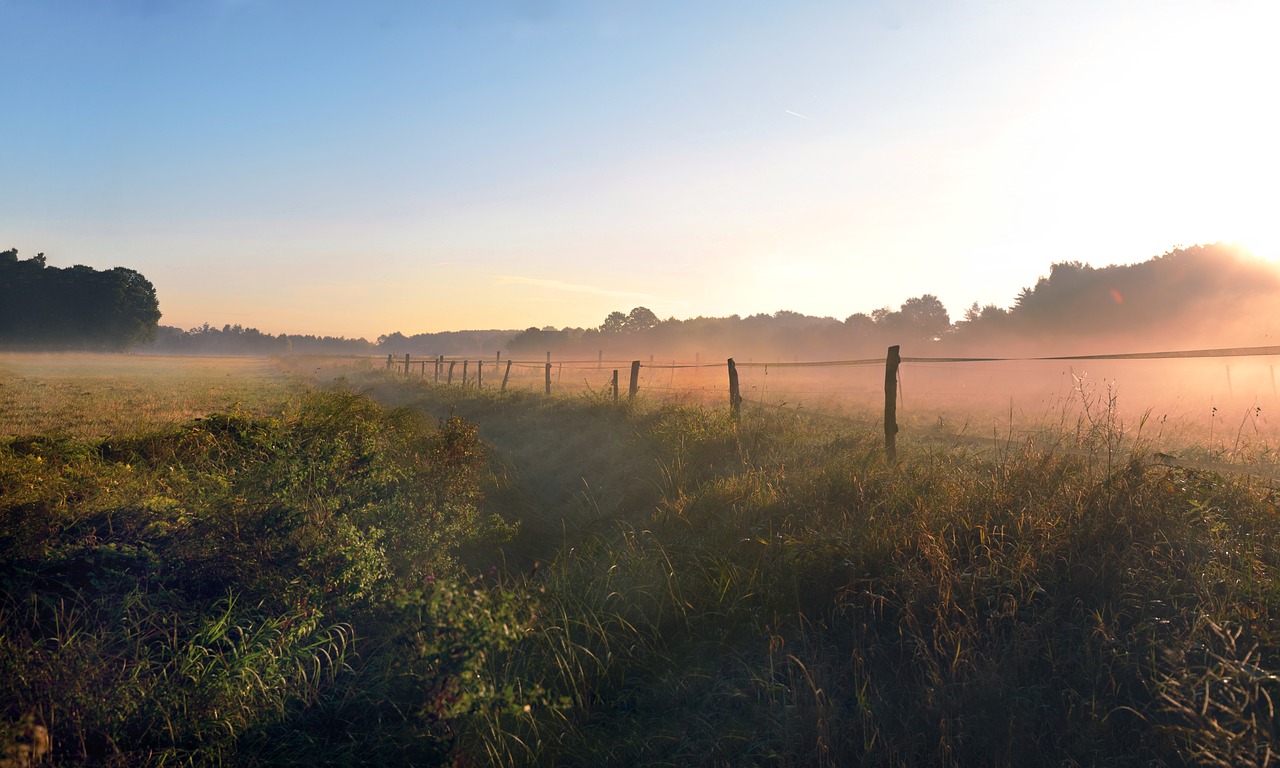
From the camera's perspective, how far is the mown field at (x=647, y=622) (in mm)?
3184

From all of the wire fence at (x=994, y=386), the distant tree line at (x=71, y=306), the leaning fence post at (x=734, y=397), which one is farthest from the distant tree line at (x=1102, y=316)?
the distant tree line at (x=71, y=306)

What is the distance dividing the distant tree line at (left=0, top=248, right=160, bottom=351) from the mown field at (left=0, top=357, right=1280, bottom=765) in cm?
7533

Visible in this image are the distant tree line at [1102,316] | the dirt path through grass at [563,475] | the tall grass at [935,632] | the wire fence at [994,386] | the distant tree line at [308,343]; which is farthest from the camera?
the distant tree line at [308,343]

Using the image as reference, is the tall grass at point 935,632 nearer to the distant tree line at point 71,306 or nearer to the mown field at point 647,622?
the mown field at point 647,622

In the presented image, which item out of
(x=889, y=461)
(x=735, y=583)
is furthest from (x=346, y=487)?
(x=889, y=461)

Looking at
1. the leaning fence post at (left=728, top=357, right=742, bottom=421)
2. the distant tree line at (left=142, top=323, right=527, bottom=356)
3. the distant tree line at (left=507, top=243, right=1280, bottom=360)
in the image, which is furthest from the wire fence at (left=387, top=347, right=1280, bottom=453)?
the distant tree line at (left=142, top=323, right=527, bottom=356)

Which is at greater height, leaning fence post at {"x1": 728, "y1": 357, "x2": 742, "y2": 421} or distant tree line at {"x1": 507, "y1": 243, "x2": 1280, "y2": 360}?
distant tree line at {"x1": 507, "y1": 243, "x2": 1280, "y2": 360}

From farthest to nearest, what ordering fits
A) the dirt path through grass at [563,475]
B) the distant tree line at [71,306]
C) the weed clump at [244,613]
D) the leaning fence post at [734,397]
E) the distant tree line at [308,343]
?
the distant tree line at [308,343], the distant tree line at [71,306], the leaning fence post at [734,397], the dirt path through grass at [563,475], the weed clump at [244,613]

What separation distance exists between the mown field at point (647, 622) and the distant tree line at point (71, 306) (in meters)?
75.3

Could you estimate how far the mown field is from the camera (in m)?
3.18

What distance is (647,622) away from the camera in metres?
4.34

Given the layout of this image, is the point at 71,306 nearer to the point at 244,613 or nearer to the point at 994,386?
the point at 994,386

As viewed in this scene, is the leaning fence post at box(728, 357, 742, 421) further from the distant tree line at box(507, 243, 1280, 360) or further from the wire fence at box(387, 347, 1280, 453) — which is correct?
the distant tree line at box(507, 243, 1280, 360)

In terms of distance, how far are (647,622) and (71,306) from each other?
81315mm
